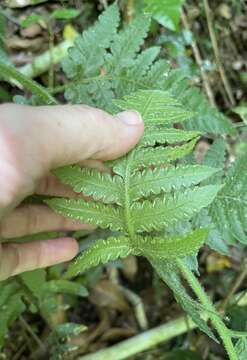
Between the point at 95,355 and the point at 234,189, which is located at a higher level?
the point at 234,189

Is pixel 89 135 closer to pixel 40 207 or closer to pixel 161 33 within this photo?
pixel 40 207

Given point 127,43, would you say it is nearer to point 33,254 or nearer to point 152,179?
point 152,179

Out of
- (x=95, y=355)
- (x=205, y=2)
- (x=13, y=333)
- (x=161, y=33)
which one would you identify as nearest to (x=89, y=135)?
(x=95, y=355)

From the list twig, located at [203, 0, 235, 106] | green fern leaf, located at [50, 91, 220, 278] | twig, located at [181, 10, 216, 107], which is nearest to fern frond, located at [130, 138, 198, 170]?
green fern leaf, located at [50, 91, 220, 278]

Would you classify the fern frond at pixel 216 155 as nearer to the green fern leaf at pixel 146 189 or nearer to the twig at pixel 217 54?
the green fern leaf at pixel 146 189

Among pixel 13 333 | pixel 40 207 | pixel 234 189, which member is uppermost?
pixel 234 189

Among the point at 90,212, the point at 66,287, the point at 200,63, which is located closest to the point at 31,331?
the point at 66,287
